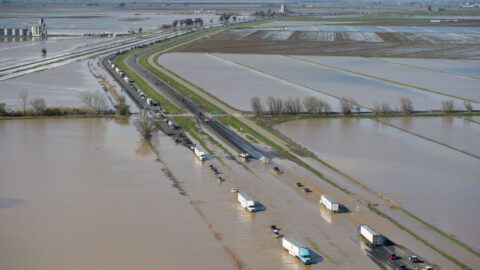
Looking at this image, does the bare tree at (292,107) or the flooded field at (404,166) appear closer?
the flooded field at (404,166)

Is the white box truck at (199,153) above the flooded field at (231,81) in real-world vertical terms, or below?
below

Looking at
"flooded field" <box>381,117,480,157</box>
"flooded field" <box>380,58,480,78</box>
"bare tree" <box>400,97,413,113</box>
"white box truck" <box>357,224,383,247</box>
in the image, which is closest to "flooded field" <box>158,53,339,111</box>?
"bare tree" <box>400,97,413,113</box>

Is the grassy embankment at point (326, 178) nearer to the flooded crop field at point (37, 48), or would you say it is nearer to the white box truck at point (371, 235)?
the white box truck at point (371, 235)

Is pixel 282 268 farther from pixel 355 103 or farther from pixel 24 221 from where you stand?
pixel 355 103

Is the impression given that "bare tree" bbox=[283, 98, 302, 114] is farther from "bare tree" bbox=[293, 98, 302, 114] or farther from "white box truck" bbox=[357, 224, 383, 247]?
"white box truck" bbox=[357, 224, 383, 247]

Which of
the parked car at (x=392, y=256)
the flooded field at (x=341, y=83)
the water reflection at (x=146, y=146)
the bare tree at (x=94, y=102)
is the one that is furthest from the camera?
the flooded field at (x=341, y=83)

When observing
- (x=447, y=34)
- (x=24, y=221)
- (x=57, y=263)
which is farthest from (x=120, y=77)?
(x=447, y=34)

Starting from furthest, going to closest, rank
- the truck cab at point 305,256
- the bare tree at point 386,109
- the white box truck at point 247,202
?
the bare tree at point 386,109 → the white box truck at point 247,202 → the truck cab at point 305,256

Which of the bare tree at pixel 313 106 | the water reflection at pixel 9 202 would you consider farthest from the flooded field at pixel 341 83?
the water reflection at pixel 9 202
